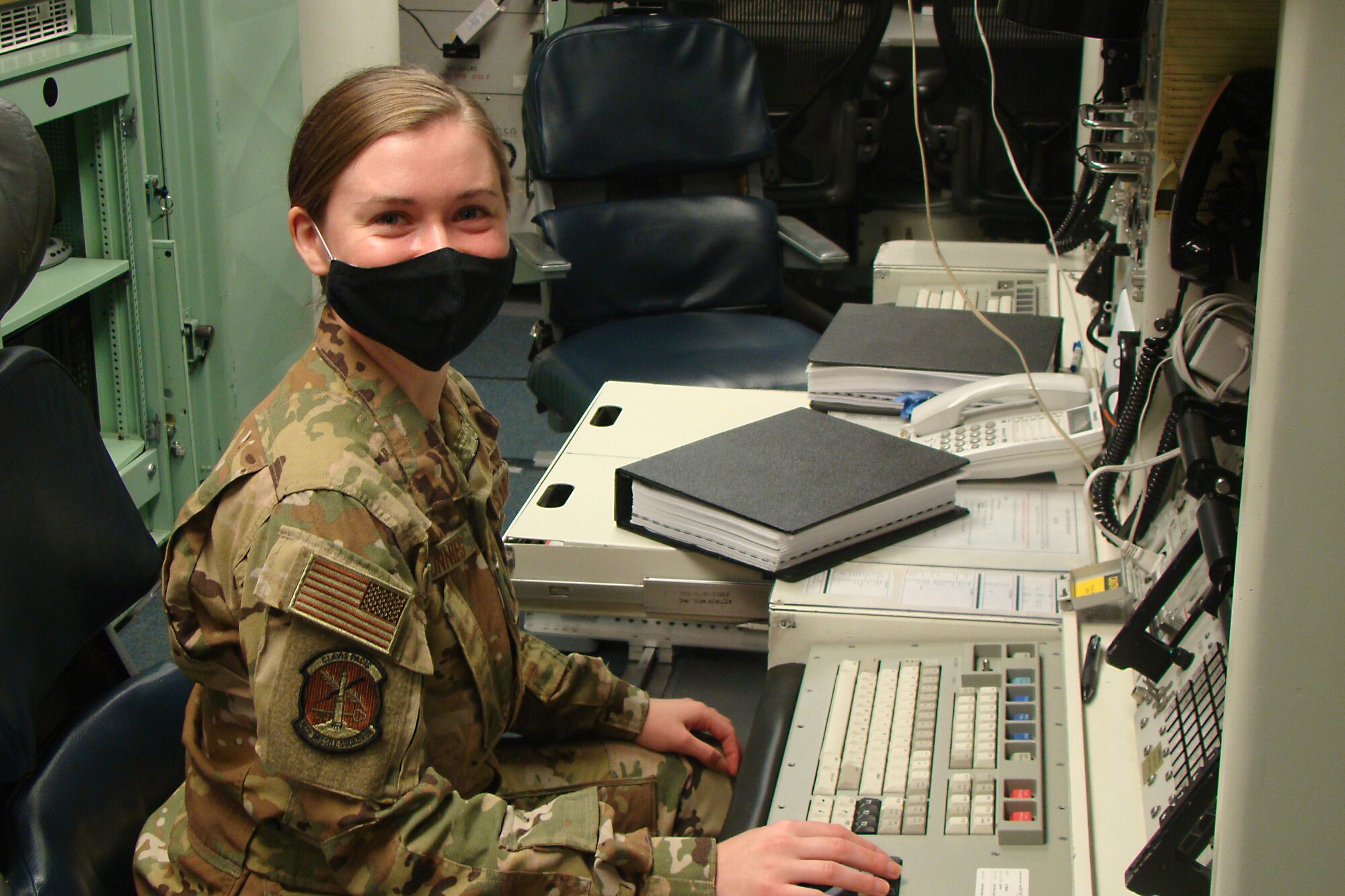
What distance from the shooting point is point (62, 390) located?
1075 millimetres

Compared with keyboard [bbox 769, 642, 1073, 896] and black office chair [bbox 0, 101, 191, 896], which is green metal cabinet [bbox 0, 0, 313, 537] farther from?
keyboard [bbox 769, 642, 1073, 896]

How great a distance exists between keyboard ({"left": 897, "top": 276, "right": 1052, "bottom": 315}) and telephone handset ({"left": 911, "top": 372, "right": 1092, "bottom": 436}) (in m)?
0.56

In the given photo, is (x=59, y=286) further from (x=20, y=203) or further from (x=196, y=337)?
(x=20, y=203)

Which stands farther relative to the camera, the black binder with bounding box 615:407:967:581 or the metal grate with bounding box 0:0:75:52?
the metal grate with bounding box 0:0:75:52

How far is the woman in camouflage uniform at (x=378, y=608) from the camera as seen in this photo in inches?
35.5

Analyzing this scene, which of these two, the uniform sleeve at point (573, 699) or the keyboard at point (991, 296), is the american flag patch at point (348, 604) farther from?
the keyboard at point (991, 296)

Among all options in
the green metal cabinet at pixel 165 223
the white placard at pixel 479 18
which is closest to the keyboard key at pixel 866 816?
the green metal cabinet at pixel 165 223

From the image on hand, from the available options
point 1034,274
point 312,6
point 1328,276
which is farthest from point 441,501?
point 312,6

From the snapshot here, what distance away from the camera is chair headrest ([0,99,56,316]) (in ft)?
3.15

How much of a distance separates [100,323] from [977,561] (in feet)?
6.20

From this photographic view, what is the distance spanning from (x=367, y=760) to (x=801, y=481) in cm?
61

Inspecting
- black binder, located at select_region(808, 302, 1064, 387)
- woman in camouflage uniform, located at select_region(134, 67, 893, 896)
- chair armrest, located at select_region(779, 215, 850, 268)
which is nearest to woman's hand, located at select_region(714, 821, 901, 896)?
woman in camouflage uniform, located at select_region(134, 67, 893, 896)

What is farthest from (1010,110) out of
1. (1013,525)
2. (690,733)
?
(690,733)

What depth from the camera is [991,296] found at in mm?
2305
